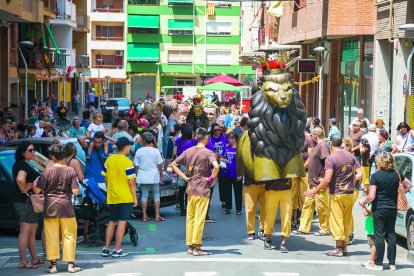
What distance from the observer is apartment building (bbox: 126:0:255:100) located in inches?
3506

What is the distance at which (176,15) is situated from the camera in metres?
89.8

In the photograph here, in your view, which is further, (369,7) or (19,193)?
(369,7)

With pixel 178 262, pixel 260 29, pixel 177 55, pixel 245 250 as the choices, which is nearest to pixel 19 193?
pixel 178 262

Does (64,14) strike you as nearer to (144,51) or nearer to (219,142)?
(144,51)

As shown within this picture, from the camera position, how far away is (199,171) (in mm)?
14391

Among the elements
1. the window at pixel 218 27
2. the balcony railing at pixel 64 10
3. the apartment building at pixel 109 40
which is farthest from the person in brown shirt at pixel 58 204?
Answer: the window at pixel 218 27

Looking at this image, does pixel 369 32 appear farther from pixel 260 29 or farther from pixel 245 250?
pixel 260 29

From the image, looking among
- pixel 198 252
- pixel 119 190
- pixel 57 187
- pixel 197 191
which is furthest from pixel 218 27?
pixel 57 187

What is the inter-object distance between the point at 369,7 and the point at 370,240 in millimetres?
18794

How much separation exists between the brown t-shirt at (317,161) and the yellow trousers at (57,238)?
190 inches

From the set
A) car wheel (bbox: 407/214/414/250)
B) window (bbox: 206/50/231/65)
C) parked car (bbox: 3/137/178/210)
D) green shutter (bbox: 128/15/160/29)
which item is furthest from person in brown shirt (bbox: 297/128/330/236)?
window (bbox: 206/50/231/65)

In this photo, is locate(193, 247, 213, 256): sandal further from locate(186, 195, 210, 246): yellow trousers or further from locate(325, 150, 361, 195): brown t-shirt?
locate(325, 150, 361, 195): brown t-shirt

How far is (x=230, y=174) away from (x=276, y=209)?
14.9 feet

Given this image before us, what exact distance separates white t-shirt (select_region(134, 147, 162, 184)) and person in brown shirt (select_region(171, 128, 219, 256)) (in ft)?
11.5
